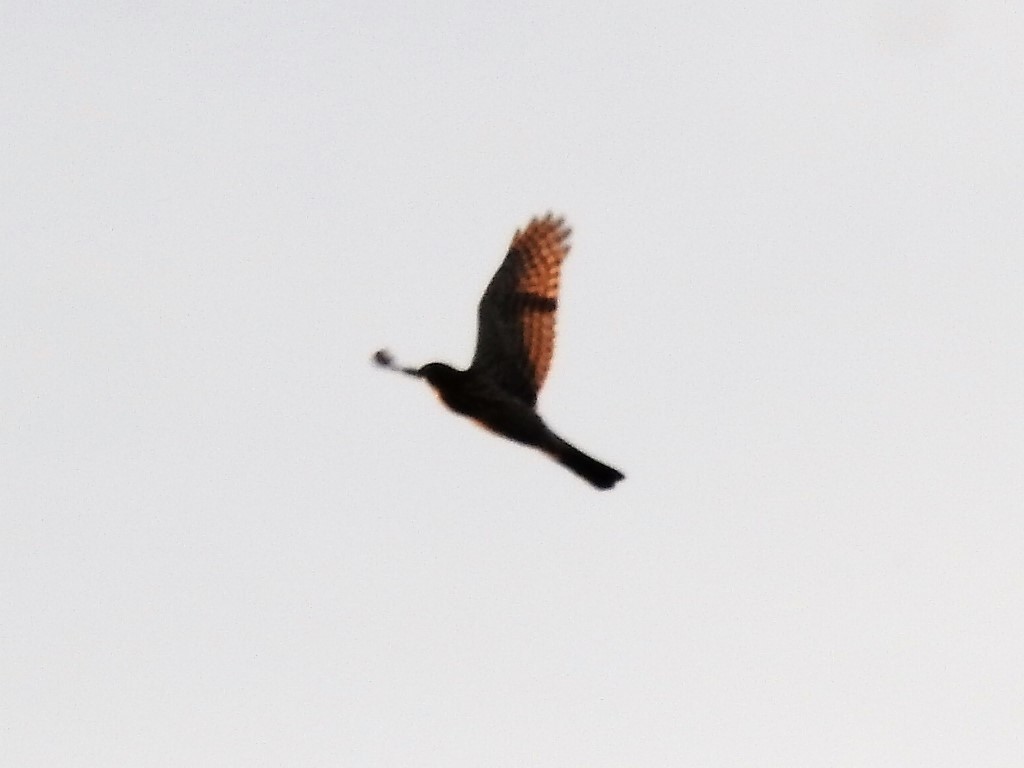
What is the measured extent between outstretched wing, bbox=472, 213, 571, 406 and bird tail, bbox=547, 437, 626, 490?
697 mm

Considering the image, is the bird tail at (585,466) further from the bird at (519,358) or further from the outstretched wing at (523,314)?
the outstretched wing at (523,314)

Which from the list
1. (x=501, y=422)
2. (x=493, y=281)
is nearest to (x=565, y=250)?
(x=493, y=281)

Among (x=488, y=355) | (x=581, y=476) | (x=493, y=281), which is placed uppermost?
(x=493, y=281)

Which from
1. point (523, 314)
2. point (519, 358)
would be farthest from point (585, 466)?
point (523, 314)

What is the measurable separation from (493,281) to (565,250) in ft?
2.58

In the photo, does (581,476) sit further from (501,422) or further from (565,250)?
(565,250)

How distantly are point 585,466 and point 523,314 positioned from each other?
167 cm

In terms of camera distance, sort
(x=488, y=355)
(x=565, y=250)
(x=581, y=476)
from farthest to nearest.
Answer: (x=565, y=250)
(x=488, y=355)
(x=581, y=476)

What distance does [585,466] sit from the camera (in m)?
9.59

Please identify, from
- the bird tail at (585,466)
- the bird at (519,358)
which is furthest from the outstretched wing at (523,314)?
the bird tail at (585,466)

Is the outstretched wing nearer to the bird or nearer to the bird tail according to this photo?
the bird

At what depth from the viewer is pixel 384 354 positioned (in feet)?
32.6

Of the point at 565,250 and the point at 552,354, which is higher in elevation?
the point at 565,250

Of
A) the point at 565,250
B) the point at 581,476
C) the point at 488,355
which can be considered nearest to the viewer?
the point at 581,476
